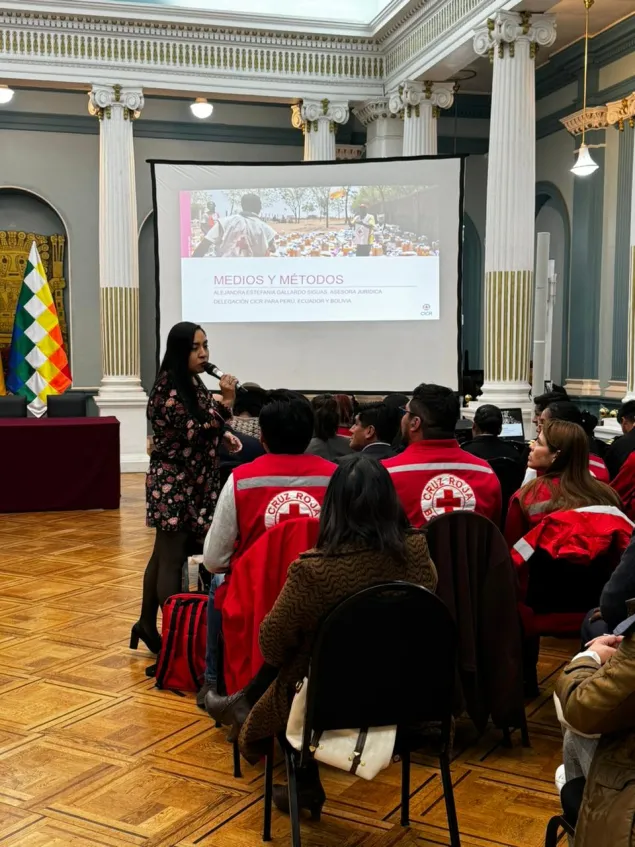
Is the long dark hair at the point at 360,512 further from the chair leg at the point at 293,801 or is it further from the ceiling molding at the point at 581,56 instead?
the ceiling molding at the point at 581,56

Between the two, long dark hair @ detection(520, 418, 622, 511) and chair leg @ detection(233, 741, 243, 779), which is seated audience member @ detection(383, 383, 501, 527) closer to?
long dark hair @ detection(520, 418, 622, 511)

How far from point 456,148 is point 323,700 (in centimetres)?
1150

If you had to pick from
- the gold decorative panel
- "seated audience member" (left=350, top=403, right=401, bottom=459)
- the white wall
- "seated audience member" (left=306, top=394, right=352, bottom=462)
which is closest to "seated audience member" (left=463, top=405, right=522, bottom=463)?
"seated audience member" (left=350, top=403, right=401, bottom=459)

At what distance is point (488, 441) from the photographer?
4.52m

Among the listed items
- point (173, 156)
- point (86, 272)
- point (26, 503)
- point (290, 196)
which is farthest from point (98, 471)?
point (173, 156)

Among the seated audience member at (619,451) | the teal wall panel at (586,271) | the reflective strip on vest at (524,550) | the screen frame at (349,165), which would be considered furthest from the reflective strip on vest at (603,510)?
the teal wall panel at (586,271)

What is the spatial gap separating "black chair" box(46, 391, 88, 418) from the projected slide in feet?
4.77

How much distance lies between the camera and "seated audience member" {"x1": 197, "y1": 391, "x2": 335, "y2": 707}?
9.09 feet

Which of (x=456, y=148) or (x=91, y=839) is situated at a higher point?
(x=456, y=148)

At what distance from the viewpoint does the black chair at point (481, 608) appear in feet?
8.80

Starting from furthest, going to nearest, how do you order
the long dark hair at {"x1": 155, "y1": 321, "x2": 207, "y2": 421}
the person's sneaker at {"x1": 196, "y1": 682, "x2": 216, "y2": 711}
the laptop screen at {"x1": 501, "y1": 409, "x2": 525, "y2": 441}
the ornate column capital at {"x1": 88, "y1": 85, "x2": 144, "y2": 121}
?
the ornate column capital at {"x1": 88, "y1": 85, "x2": 144, "y2": 121} → the laptop screen at {"x1": 501, "y1": 409, "x2": 525, "y2": 441} → the long dark hair at {"x1": 155, "y1": 321, "x2": 207, "y2": 421} → the person's sneaker at {"x1": 196, "y1": 682, "x2": 216, "y2": 711}

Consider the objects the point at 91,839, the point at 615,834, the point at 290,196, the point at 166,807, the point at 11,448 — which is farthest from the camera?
the point at 290,196

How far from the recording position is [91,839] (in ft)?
7.73

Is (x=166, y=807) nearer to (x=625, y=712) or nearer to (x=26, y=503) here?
(x=625, y=712)
